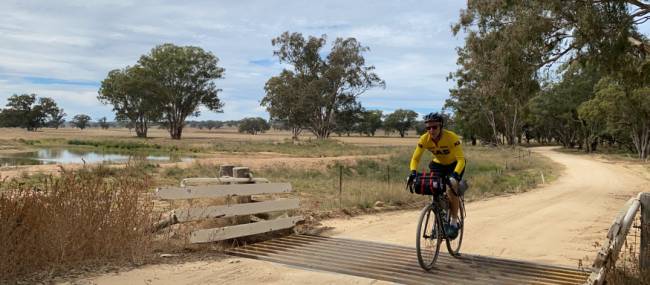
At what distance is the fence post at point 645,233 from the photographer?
5.57 metres

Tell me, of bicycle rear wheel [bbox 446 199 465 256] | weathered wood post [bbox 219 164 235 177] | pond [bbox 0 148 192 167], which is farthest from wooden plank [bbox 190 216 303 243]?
pond [bbox 0 148 192 167]

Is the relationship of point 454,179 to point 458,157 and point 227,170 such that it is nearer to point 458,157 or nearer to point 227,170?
point 458,157

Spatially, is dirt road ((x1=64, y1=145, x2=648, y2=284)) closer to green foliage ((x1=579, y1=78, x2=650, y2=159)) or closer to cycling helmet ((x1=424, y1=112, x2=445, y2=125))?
cycling helmet ((x1=424, y1=112, x2=445, y2=125))

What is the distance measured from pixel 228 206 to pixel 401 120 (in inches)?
6285

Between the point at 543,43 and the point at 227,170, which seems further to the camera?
the point at 543,43

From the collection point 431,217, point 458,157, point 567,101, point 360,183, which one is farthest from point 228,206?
point 567,101

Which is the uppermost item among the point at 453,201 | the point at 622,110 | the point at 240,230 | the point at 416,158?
the point at 622,110

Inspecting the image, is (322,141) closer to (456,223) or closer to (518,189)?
(518,189)

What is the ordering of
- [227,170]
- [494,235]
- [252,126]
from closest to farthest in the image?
[227,170] < [494,235] < [252,126]

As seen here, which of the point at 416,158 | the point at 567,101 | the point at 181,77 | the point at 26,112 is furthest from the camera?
the point at 26,112

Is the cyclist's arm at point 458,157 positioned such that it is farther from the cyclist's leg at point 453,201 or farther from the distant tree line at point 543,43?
the distant tree line at point 543,43

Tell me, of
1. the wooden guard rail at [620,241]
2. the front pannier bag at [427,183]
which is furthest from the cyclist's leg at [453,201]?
the wooden guard rail at [620,241]

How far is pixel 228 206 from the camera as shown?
25.4ft

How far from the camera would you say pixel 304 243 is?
829 cm
